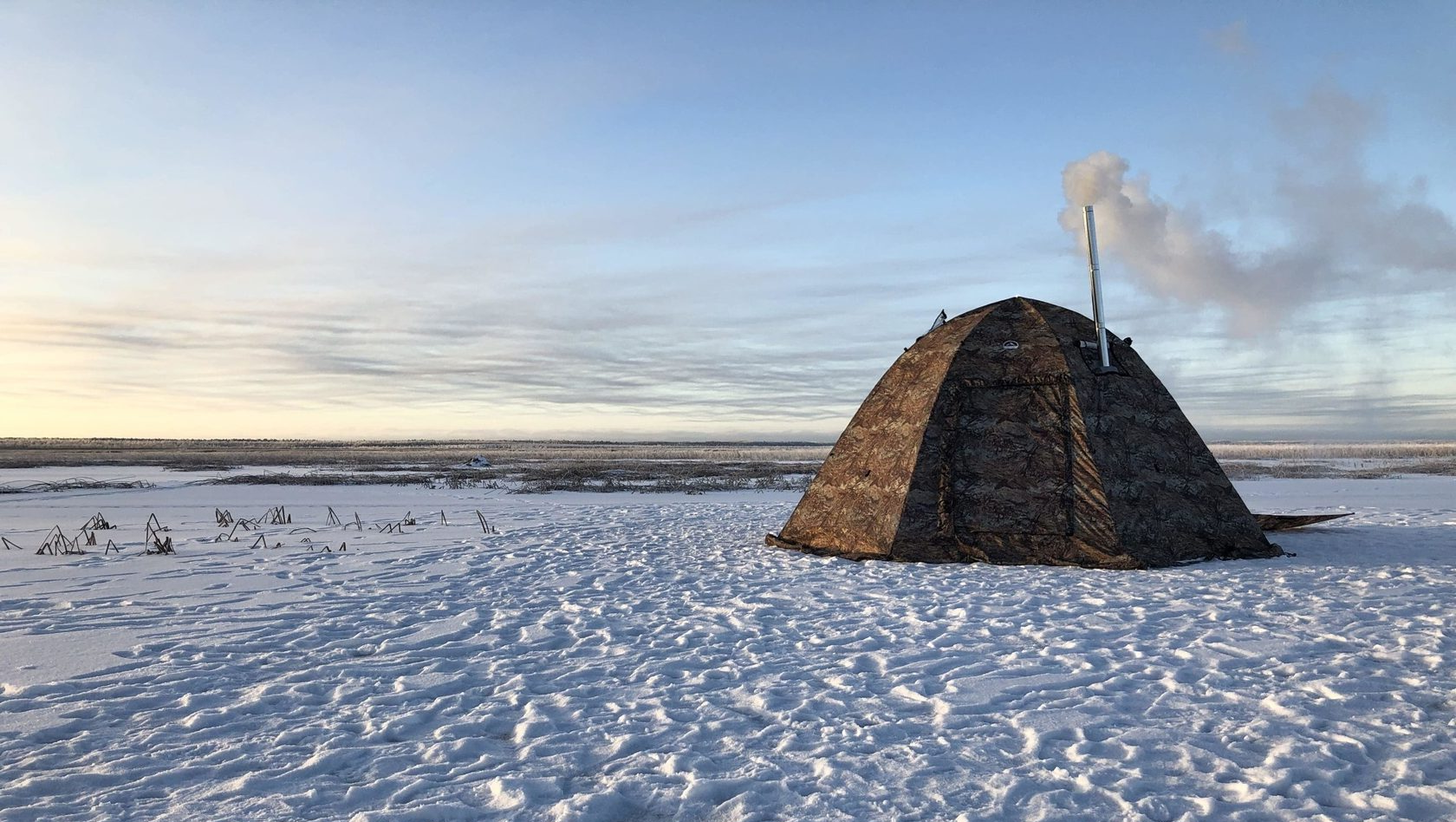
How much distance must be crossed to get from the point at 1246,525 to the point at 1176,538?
4.71ft

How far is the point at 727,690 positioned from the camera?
5906 mm

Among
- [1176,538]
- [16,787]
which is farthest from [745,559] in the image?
[16,787]

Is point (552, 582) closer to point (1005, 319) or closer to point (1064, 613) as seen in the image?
point (1064, 613)

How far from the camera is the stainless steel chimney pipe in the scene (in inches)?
445

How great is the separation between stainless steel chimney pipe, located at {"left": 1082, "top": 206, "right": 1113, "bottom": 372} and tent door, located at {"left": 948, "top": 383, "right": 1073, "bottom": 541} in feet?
2.81

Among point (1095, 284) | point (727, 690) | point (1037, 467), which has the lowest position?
point (727, 690)

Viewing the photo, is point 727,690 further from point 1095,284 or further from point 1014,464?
point 1095,284

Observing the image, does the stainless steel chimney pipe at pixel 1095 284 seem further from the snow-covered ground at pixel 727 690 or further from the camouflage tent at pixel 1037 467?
the snow-covered ground at pixel 727 690

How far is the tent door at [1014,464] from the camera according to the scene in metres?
10.9

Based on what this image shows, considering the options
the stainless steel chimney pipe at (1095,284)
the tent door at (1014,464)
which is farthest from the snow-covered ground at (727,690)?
the stainless steel chimney pipe at (1095,284)

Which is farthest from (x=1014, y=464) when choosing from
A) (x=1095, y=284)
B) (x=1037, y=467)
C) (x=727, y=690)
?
(x=727, y=690)

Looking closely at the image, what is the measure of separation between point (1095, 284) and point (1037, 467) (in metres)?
2.78

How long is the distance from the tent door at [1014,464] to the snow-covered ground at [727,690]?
880mm

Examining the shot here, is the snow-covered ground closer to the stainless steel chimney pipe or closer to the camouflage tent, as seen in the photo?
the camouflage tent
